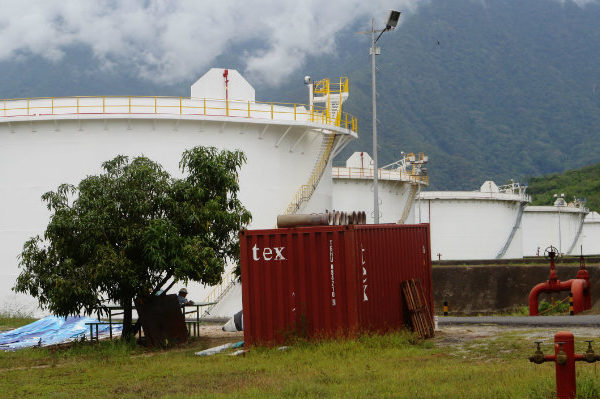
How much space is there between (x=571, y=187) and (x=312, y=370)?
93.8m

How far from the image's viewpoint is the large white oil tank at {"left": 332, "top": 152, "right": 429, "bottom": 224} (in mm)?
43000

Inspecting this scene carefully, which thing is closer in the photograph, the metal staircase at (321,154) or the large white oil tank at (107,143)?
the metal staircase at (321,154)

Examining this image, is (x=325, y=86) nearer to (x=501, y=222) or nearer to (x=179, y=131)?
(x=179, y=131)

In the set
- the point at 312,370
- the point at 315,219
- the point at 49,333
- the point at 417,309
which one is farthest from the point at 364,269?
the point at 49,333

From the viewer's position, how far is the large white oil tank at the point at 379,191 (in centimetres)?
Answer: 4300

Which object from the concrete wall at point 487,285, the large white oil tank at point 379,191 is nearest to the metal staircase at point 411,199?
the large white oil tank at point 379,191

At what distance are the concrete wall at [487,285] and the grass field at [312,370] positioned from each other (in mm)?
14064

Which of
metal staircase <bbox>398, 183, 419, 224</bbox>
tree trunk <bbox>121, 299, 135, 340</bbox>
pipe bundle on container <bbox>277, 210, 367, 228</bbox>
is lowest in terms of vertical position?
tree trunk <bbox>121, 299, 135, 340</bbox>

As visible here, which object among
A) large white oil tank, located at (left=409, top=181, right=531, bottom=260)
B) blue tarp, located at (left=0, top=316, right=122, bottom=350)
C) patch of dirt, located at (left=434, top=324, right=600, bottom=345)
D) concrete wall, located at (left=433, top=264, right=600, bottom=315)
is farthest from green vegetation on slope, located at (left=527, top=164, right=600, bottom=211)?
blue tarp, located at (left=0, top=316, right=122, bottom=350)

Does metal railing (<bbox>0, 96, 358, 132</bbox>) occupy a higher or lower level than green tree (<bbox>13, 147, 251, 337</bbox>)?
higher

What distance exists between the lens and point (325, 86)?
31.8 m

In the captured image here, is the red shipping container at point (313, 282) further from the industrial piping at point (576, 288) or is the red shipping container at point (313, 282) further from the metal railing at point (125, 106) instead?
the metal railing at point (125, 106)

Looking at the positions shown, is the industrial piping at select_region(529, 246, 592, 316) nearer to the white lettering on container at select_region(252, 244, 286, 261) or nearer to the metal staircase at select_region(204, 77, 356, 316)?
the metal staircase at select_region(204, 77, 356, 316)

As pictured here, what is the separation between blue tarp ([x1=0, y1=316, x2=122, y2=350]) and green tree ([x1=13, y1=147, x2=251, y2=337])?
6.22 ft
